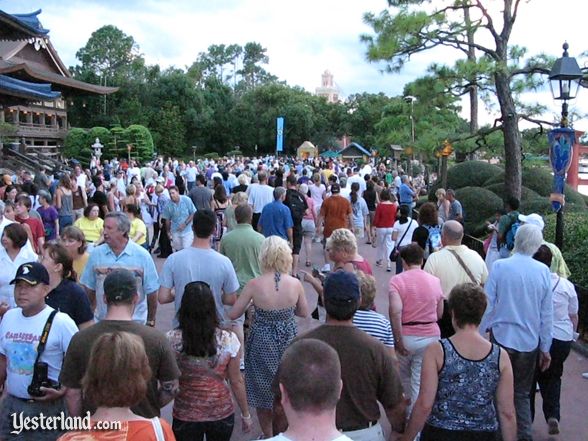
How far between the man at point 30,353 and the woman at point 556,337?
362 centimetres

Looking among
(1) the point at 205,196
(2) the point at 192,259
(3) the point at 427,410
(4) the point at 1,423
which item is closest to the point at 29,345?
(4) the point at 1,423

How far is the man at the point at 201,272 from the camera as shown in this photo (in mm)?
4785

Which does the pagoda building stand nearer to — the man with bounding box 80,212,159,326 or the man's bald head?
the man with bounding box 80,212,159,326

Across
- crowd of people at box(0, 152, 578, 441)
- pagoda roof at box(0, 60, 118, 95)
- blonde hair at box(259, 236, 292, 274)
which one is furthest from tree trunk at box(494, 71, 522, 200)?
pagoda roof at box(0, 60, 118, 95)

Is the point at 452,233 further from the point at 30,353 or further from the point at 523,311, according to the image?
the point at 30,353

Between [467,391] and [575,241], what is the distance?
278 inches

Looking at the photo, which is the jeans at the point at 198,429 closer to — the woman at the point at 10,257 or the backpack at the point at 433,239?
the woman at the point at 10,257

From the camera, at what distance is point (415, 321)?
4.56 meters

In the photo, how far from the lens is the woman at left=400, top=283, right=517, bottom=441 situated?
3.18 metres

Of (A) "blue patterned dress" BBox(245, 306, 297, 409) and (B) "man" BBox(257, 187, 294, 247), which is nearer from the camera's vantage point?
(A) "blue patterned dress" BBox(245, 306, 297, 409)

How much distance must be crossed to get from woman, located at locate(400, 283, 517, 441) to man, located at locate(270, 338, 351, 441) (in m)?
1.19

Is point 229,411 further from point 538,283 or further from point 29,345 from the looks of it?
point 538,283

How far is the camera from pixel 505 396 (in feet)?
10.6

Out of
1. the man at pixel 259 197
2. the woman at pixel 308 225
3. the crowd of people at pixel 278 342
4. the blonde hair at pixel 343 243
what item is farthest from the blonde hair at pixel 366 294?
the man at pixel 259 197
